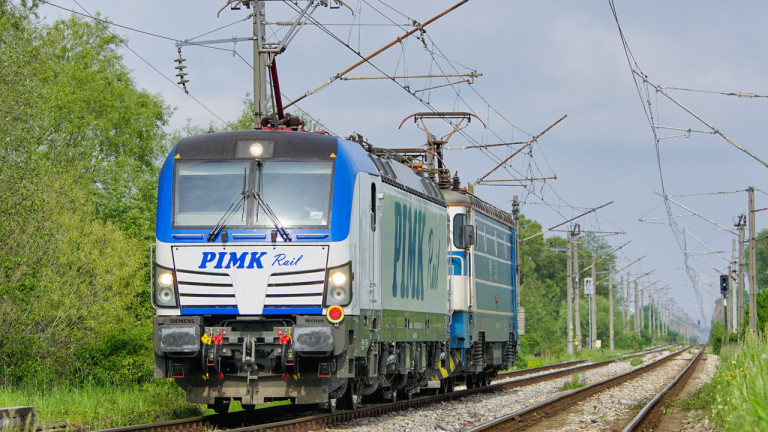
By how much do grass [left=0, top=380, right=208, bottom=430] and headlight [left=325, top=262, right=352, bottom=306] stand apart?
315cm

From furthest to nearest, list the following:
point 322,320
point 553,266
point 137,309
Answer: point 553,266
point 137,309
point 322,320

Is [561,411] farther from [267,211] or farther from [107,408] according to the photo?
[107,408]

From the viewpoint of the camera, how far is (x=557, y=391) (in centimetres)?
2397

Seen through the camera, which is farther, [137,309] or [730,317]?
[730,317]

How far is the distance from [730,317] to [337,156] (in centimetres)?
5669

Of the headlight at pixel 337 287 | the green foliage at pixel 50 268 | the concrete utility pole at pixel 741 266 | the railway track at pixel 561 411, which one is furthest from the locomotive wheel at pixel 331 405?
the concrete utility pole at pixel 741 266

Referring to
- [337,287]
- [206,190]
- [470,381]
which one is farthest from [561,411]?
[206,190]

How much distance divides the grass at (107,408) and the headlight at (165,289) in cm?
172

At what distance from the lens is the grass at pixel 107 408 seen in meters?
13.4

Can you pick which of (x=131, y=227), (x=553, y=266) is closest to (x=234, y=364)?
(x=131, y=227)

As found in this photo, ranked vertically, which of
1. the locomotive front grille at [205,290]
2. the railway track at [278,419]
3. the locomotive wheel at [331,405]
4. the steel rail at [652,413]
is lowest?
the steel rail at [652,413]

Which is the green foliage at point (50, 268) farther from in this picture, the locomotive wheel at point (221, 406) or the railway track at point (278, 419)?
the locomotive wheel at point (221, 406)

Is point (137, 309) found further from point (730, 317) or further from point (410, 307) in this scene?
point (730, 317)

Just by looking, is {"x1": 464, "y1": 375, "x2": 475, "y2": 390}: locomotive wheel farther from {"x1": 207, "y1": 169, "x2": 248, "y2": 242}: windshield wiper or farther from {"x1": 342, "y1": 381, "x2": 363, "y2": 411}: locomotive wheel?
{"x1": 207, "y1": 169, "x2": 248, "y2": 242}: windshield wiper
